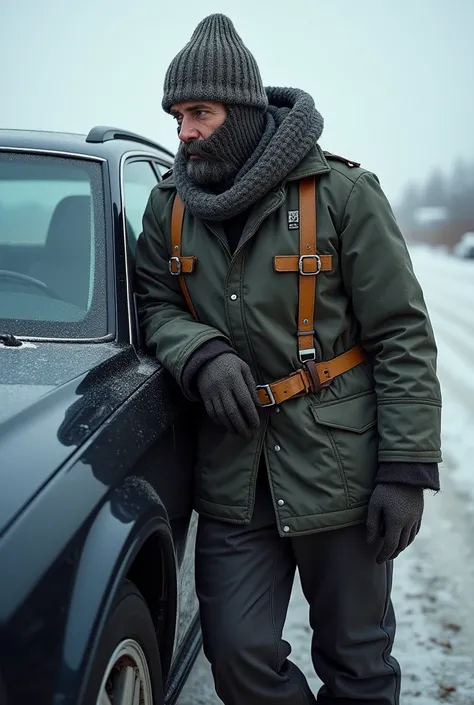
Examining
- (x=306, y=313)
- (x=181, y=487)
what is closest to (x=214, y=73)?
(x=306, y=313)

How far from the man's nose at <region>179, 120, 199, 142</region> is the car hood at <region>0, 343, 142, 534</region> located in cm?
55

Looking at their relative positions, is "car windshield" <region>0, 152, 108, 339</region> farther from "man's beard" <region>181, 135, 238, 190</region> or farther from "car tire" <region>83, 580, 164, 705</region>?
"car tire" <region>83, 580, 164, 705</region>

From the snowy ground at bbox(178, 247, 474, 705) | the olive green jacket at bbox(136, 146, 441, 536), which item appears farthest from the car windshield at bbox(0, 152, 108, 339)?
the snowy ground at bbox(178, 247, 474, 705)

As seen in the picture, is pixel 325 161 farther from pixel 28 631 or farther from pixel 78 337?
pixel 28 631

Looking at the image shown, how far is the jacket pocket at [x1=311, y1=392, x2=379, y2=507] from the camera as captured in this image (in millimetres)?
2125

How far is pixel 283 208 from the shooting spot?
2.11m

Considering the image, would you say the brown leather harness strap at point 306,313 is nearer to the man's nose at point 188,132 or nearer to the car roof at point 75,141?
the man's nose at point 188,132

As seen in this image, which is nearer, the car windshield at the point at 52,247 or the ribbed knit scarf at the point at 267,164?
the ribbed knit scarf at the point at 267,164

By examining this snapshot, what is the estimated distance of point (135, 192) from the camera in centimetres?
284

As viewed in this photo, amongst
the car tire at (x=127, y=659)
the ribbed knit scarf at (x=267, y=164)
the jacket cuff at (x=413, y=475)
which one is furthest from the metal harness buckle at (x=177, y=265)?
the car tire at (x=127, y=659)

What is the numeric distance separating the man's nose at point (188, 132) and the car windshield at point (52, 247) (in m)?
0.39

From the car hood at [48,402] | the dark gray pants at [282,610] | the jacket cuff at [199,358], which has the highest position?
the car hood at [48,402]

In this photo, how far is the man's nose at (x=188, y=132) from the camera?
2.15 meters

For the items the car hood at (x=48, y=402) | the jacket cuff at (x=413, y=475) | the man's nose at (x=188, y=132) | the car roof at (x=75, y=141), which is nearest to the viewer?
the car hood at (x=48, y=402)
